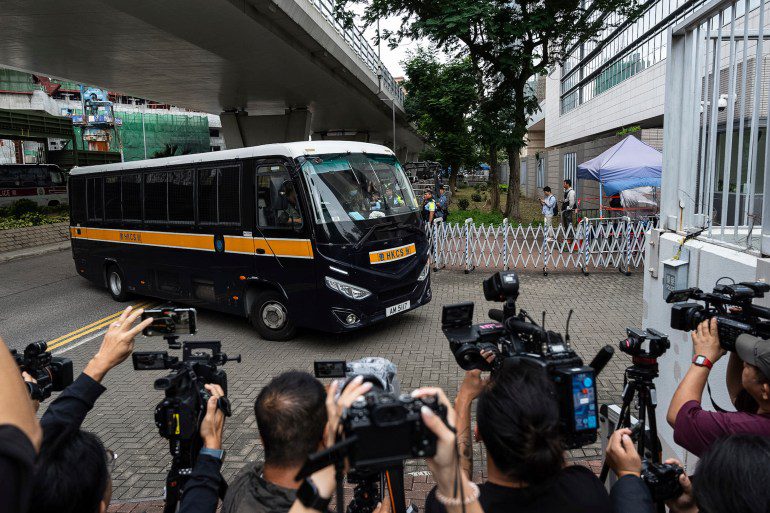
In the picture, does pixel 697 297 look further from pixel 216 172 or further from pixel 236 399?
pixel 216 172

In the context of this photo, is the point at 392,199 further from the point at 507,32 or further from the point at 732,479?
the point at 507,32

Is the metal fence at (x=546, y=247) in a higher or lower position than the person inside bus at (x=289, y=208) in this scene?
lower

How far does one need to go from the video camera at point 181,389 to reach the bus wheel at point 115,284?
31.3ft

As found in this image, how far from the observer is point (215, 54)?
51.9 feet

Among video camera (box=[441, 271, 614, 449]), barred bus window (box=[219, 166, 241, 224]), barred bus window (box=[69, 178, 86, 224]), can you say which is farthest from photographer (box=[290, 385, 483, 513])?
barred bus window (box=[69, 178, 86, 224])

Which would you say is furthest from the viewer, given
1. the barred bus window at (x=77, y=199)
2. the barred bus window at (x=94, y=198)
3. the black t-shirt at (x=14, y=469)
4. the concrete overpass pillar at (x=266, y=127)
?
the concrete overpass pillar at (x=266, y=127)

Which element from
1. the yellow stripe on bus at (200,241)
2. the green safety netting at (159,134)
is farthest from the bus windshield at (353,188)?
the green safety netting at (159,134)

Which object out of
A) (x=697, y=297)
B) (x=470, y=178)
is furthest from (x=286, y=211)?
(x=470, y=178)

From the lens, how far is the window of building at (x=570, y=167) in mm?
31362

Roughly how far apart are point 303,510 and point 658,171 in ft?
51.0

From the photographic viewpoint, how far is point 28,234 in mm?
19984

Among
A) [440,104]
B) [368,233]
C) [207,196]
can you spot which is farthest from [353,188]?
[440,104]

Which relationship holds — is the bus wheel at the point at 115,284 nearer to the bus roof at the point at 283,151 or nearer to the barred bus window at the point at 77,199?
the barred bus window at the point at 77,199

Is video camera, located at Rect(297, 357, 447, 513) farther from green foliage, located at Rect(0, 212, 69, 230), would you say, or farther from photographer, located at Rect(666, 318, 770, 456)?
green foliage, located at Rect(0, 212, 69, 230)
